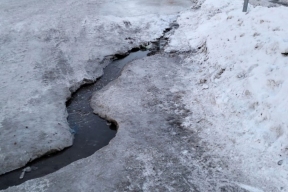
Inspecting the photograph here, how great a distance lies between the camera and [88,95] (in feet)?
27.7

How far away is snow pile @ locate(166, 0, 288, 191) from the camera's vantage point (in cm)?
555

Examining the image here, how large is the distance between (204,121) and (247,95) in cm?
110

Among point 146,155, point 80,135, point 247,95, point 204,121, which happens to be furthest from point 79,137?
point 247,95

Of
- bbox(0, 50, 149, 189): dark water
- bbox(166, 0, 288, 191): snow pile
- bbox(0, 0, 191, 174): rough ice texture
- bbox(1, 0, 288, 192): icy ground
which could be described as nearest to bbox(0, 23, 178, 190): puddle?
bbox(0, 50, 149, 189): dark water

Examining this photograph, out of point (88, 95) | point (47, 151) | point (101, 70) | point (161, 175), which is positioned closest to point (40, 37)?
point (101, 70)

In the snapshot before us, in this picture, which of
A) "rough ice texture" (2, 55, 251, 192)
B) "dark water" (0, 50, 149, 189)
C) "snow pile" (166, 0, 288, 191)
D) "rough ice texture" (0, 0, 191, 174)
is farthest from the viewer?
"rough ice texture" (0, 0, 191, 174)

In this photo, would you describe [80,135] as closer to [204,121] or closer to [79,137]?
[79,137]

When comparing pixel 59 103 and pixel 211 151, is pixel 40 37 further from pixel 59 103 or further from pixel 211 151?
pixel 211 151

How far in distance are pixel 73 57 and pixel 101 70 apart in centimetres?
127

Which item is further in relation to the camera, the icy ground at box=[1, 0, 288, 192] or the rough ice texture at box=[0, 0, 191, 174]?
the rough ice texture at box=[0, 0, 191, 174]

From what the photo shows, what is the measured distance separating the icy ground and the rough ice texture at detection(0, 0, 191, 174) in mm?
1049

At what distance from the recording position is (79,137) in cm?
679

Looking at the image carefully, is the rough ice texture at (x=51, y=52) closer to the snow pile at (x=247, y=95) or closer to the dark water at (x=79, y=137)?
the dark water at (x=79, y=137)

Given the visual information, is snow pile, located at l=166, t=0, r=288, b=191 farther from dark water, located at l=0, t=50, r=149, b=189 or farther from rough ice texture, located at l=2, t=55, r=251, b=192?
dark water, located at l=0, t=50, r=149, b=189
